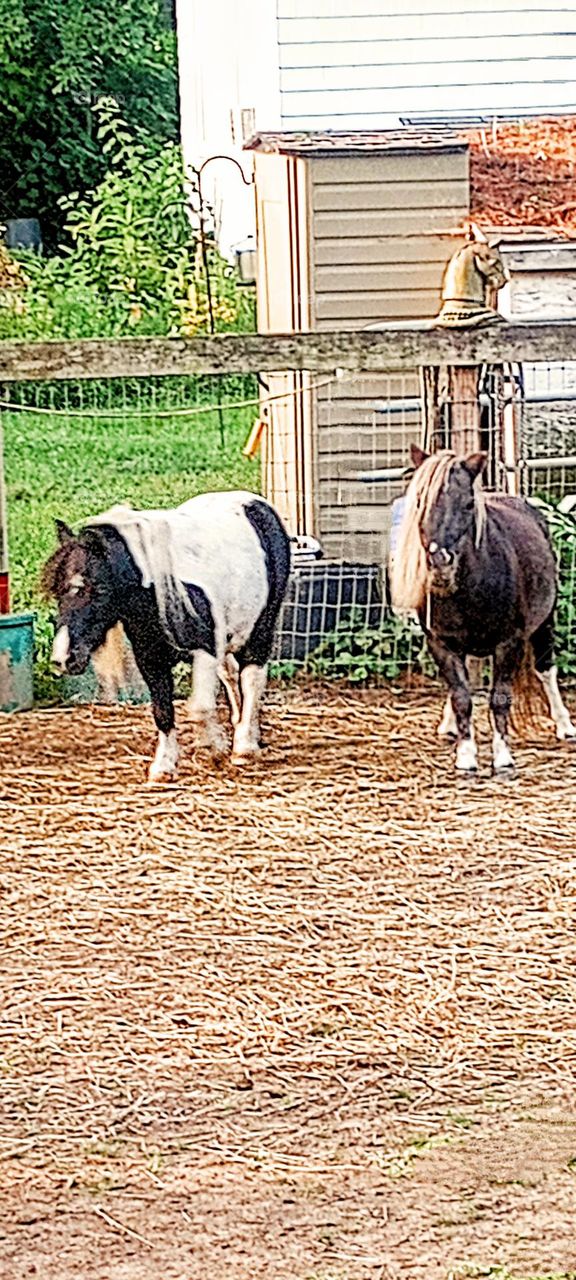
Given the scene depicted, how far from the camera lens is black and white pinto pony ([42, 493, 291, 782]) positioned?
7.11 metres

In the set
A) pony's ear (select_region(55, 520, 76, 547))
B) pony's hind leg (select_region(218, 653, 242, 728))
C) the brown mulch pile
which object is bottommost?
pony's hind leg (select_region(218, 653, 242, 728))

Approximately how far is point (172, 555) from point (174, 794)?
0.90 m

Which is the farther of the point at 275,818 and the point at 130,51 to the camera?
the point at 130,51

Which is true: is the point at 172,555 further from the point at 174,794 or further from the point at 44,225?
the point at 44,225

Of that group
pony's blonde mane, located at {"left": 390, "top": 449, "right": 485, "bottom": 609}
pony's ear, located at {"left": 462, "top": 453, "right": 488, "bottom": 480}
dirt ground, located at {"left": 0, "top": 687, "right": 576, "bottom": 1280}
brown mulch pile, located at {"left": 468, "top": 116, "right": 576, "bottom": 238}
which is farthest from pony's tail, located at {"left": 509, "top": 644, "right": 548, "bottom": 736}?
brown mulch pile, located at {"left": 468, "top": 116, "right": 576, "bottom": 238}

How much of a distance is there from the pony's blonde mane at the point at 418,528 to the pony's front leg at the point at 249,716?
0.72m

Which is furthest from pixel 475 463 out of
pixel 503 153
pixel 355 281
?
pixel 503 153

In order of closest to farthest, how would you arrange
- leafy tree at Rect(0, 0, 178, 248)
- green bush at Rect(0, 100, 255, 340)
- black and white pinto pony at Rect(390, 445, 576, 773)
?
1. black and white pinto pony at Rect(390, 445, 576, 773)
2. green bush at Rect(0, 100, 255, 340)
3. leafy tree at Rect(0, 0, 178, 248)

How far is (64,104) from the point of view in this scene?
23.6 m

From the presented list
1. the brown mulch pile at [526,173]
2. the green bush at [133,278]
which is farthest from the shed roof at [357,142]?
the green bush at [133,278]

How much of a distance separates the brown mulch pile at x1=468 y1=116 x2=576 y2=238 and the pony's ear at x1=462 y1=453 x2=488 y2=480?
5.12 m

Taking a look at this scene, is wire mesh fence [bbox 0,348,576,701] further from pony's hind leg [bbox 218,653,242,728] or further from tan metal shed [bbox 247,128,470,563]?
pony's hind leg [bbox 218,653,242,728]

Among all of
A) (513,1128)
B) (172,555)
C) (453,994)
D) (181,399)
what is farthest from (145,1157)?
(181,399)

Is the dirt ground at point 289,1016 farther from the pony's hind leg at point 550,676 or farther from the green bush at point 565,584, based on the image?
the green bush at point 565,584
